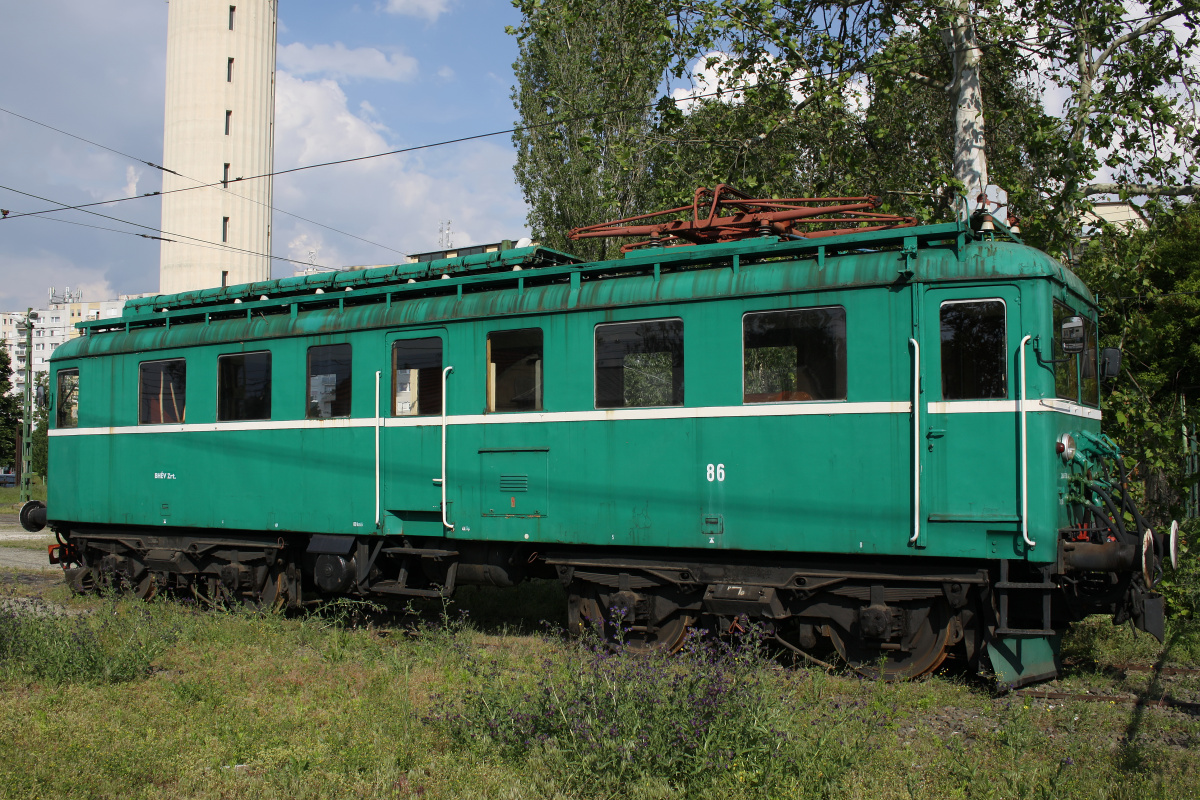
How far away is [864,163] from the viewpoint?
15.5 meters

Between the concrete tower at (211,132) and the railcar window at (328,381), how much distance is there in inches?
969

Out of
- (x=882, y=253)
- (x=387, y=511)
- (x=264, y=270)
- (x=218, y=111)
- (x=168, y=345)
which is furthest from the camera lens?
(x=264, y=270)

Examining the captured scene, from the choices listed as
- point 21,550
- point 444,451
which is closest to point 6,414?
point 21,550

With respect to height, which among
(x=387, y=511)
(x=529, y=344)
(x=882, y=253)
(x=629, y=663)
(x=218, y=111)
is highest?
(x=218, y=111)

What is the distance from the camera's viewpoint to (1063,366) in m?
7.54

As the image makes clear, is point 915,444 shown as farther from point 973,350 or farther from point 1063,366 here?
point 1063,366

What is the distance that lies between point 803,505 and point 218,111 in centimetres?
3061

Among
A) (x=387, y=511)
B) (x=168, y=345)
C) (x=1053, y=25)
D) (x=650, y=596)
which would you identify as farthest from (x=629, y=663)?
(x=1053, y=25)

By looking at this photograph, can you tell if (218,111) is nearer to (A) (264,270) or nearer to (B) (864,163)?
(A) (264,270)

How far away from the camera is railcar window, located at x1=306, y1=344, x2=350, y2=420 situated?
1023cm

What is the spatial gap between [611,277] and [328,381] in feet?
11.8

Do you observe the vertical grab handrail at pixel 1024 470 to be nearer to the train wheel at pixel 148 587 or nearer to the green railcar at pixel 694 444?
the green railcar at pixel 694 444

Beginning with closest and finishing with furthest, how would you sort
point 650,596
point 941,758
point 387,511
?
point 941,758 < point 650,596 < point 387,511

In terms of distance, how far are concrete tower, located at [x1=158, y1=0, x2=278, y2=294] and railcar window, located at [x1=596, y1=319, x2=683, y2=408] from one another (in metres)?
27.6
